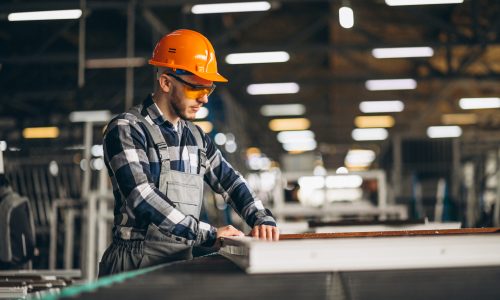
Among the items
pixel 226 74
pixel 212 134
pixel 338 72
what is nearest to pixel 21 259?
pixel 212 134

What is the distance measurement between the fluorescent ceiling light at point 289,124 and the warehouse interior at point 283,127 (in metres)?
0.08

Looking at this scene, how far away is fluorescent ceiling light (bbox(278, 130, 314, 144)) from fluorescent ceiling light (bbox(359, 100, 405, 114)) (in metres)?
4.86

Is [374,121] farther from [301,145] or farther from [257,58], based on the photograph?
[257,58]

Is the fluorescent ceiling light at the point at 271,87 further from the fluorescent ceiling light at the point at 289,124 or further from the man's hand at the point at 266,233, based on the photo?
the man's hand at the point at 266,233

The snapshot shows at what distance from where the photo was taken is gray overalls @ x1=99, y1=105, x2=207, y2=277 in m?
2.94

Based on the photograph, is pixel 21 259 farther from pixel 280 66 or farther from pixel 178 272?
pixel 280 66

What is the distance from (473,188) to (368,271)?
9.12 metres

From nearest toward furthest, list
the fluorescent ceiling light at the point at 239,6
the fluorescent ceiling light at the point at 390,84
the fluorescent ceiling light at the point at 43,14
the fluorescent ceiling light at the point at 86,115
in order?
1. the fluorescent ceiling light at the point at 86,115
2. the fluorescent ceiling light at the point at 239,6
3. the fluorescent ceiling light at the point at 43,14
4. the fluorescent ceiling light at the point at 390,84

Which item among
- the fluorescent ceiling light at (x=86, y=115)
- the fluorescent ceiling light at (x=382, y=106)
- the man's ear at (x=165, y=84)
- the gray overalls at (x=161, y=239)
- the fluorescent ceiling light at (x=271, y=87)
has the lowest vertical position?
the gray overalls at (x=161, y=239)

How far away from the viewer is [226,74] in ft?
53.0

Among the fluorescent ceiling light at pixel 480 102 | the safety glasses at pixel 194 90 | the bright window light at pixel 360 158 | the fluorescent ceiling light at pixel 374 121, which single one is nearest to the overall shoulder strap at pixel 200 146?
the safety glasses at pixel 194 90

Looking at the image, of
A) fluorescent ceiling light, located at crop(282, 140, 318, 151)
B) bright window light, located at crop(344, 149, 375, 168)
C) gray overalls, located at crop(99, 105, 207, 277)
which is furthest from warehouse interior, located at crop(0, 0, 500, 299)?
bright window light, located at crop(344, 149, 375, 168)

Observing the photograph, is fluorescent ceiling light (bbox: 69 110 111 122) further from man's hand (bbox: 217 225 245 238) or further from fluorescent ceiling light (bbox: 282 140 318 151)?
fluorescent ceiling light (bbox: 282 140 318 151)

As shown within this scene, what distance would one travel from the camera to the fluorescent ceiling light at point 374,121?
26.9 m
